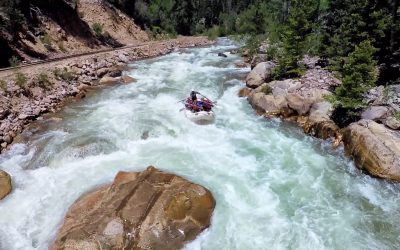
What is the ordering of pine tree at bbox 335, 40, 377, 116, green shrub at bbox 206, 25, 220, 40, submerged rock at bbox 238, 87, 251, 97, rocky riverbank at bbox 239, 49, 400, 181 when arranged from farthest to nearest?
green shrub at bbox 206, 25, 220, 40 < submerged rock at bbox 238, 87, 251, 97 < pine tree at bbox 335, 40, 377, 116 < rocky riverbank at bbox 239, 49, 400, 181

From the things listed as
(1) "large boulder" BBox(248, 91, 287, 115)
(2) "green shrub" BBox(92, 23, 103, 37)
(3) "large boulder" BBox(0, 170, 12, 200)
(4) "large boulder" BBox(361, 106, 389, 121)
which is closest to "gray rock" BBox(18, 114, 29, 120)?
(3) "large boulder" BBox(0, 170, 12, 200)

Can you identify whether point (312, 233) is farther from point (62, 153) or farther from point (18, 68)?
point (18, 68)

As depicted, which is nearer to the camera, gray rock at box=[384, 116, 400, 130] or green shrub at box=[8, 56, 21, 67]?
gray rock at box=[384, 116, 400, 130]

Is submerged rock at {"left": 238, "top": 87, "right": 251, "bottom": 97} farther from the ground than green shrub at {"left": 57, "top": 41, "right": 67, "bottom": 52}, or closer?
closer

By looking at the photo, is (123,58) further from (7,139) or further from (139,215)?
(139,215)

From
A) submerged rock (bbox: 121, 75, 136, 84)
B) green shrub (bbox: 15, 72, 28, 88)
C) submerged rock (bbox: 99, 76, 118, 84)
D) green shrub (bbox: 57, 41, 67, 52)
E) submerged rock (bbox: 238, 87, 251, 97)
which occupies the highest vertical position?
green shrub (bbox: 15, 72, 28, 88)

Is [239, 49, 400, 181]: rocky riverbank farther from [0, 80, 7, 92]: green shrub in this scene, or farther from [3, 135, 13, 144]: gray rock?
[0, 80, 7, 92]: green shrub

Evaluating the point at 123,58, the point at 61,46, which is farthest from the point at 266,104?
the point at 61,46
